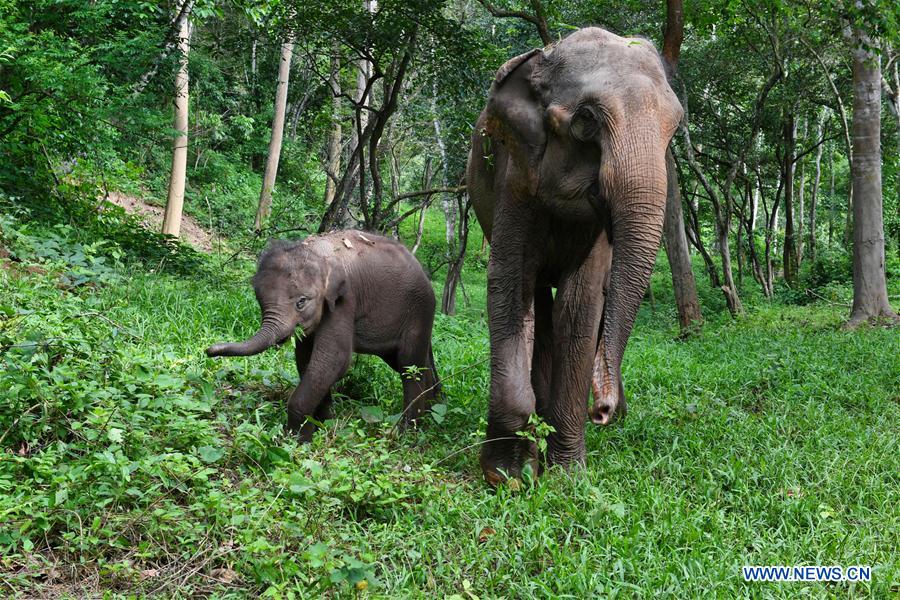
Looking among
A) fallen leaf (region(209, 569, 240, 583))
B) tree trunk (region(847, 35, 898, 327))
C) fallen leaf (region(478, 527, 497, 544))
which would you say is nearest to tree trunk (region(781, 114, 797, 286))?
tree trunk (region(847, 35, 898, 327))

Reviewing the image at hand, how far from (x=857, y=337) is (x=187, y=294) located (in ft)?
26.5

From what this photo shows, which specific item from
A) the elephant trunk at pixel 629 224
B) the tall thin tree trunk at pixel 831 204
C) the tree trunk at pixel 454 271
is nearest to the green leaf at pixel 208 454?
the elephant trunk at pixel 629 224

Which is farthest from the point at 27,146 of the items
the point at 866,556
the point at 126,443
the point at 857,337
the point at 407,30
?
the point at 857,337

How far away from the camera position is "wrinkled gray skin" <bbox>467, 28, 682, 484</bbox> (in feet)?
12.5

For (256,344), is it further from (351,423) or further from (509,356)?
(509,356)

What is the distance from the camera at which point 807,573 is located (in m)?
3.44

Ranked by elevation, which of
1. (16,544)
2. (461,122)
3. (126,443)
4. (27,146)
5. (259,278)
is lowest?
(16,544)

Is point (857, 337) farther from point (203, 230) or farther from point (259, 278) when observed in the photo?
point (203, 230)

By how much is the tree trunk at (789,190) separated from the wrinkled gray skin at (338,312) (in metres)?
15.6

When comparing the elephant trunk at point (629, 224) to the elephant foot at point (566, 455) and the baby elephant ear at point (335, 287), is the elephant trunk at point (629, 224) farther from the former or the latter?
the baby elephant ear at point (335, 287)

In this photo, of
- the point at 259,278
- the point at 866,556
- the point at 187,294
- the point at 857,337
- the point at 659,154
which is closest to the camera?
the point at 866,556

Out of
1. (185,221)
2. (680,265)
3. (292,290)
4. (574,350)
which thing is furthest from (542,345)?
(185,221)

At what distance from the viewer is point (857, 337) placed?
9672 mm

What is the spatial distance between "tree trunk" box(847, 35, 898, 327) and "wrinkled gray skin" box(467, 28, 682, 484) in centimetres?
803
